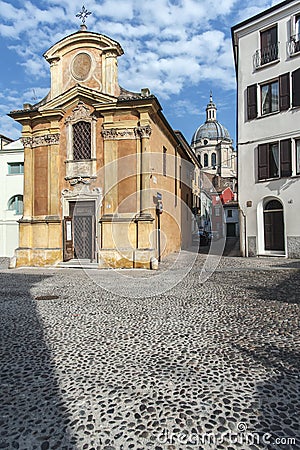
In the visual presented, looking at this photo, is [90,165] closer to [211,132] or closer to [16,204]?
[16,204]

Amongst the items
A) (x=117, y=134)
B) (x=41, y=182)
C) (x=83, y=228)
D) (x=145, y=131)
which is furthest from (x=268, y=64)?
(x=41, y=182)

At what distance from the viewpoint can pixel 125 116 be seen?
15055 millimetres

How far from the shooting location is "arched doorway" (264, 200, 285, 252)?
17.1m

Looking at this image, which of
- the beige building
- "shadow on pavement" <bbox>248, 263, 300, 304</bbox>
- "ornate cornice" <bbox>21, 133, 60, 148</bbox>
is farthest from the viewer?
"ornate cornice" <bbox>21, 133, 60, 148</bbox>

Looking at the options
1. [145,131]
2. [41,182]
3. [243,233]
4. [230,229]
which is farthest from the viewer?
[230,229]

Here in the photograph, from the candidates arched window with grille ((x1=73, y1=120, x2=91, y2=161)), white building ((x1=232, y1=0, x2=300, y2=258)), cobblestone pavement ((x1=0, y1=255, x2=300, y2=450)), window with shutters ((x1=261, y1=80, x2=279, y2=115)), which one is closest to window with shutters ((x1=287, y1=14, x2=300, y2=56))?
white building ((x1=232, y1=0, x2=300, y2=258))

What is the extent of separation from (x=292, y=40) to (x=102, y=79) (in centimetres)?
918

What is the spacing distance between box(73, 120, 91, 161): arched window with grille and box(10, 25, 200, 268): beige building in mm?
44

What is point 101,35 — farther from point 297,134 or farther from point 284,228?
point 284,228

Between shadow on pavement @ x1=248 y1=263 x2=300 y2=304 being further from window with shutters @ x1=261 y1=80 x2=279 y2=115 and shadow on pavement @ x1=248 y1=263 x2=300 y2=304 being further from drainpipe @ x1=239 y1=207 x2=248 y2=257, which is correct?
window with shutters @ x1=261 y1=80 x2=279 y2=115

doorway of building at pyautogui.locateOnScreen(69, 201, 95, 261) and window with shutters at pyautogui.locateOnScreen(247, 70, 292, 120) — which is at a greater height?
window with shutters at pyautogui.locateOnScreen(247, 70, 292, 120)

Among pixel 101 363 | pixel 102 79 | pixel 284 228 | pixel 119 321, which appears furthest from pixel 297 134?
pixel 101 363

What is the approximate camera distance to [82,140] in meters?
15.8

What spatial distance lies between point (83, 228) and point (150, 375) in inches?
513
